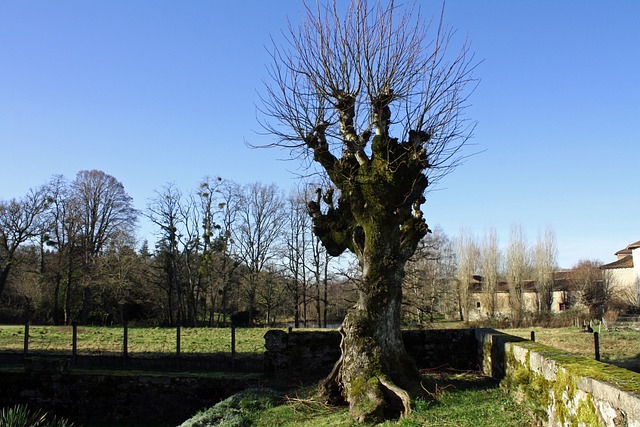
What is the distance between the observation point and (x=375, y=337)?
9.33 m

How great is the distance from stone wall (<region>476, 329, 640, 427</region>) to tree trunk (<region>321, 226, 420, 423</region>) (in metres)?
1.80

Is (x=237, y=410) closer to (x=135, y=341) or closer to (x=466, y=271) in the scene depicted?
(x=135, y=341)

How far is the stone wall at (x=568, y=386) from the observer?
4.50 m

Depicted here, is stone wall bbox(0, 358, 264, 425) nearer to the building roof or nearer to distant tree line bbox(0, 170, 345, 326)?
distant tree line bbox(0, 170, 345, 326)

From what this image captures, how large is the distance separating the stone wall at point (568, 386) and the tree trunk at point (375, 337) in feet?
5.92

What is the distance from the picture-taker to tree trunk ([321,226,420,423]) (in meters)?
9.02

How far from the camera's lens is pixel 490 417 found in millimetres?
6969

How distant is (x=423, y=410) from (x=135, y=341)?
17286mm

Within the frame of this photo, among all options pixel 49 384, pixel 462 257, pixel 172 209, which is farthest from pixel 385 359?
pixel 462 257

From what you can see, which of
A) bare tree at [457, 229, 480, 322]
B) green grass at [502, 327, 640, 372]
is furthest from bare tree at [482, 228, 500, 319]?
green grass at [502, 327, 640, 372]

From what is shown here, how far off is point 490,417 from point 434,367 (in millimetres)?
5521

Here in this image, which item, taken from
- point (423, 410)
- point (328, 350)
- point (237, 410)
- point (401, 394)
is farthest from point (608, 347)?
point (237, 410)

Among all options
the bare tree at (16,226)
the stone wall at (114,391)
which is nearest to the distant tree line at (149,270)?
→ the bare tree at (16,226)

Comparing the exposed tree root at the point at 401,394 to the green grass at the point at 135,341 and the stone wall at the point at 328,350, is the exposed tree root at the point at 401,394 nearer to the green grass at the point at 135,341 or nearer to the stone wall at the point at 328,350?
the stone wall at the point at 328,350
